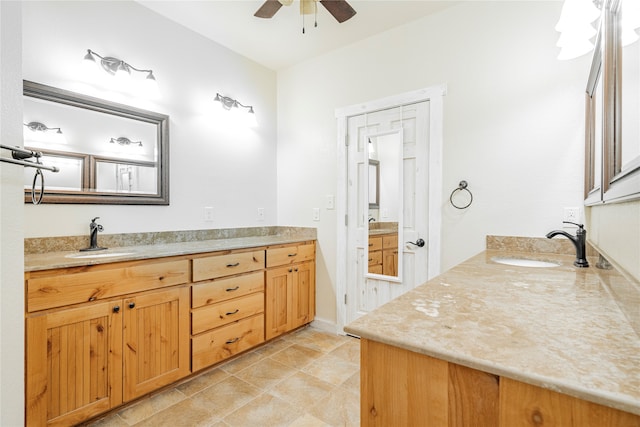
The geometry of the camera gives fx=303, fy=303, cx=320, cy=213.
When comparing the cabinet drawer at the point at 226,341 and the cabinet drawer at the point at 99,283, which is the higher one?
the cabinet drawer at the point at 99,283

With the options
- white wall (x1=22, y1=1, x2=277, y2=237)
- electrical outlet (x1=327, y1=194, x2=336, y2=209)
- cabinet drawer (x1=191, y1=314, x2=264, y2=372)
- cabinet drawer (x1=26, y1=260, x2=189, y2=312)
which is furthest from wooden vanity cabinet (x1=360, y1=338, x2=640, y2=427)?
electrical outlet (x1=327, y1=194, x2=336, y2=209)

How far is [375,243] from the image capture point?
9.09ft

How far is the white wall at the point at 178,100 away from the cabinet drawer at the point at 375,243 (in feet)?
3.84

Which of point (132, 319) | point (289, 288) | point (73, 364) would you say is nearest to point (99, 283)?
point (132, 319)

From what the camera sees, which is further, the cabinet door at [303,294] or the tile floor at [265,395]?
the cabinet door at [303,294]

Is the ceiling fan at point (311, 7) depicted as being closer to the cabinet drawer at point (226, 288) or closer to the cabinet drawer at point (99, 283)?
the cabinet drawer at point (99, 283)

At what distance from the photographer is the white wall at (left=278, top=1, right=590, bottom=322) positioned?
1.93 meters

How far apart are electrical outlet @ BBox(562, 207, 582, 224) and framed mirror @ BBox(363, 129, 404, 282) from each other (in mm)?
1087

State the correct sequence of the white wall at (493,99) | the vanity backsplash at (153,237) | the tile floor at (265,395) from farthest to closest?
the white wall at (493,99), the vanity backsplash at (153,237), the tile floor at (265,395)

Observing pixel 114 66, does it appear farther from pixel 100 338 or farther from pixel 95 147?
pixel 100 338

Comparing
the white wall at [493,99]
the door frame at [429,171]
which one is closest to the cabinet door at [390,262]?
the door frame at [429,171]

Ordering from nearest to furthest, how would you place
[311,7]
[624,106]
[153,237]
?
[624,106] < [311,7] < [153,237]

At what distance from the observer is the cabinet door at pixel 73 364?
1413 millimetres

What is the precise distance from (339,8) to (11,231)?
213 centimetres
